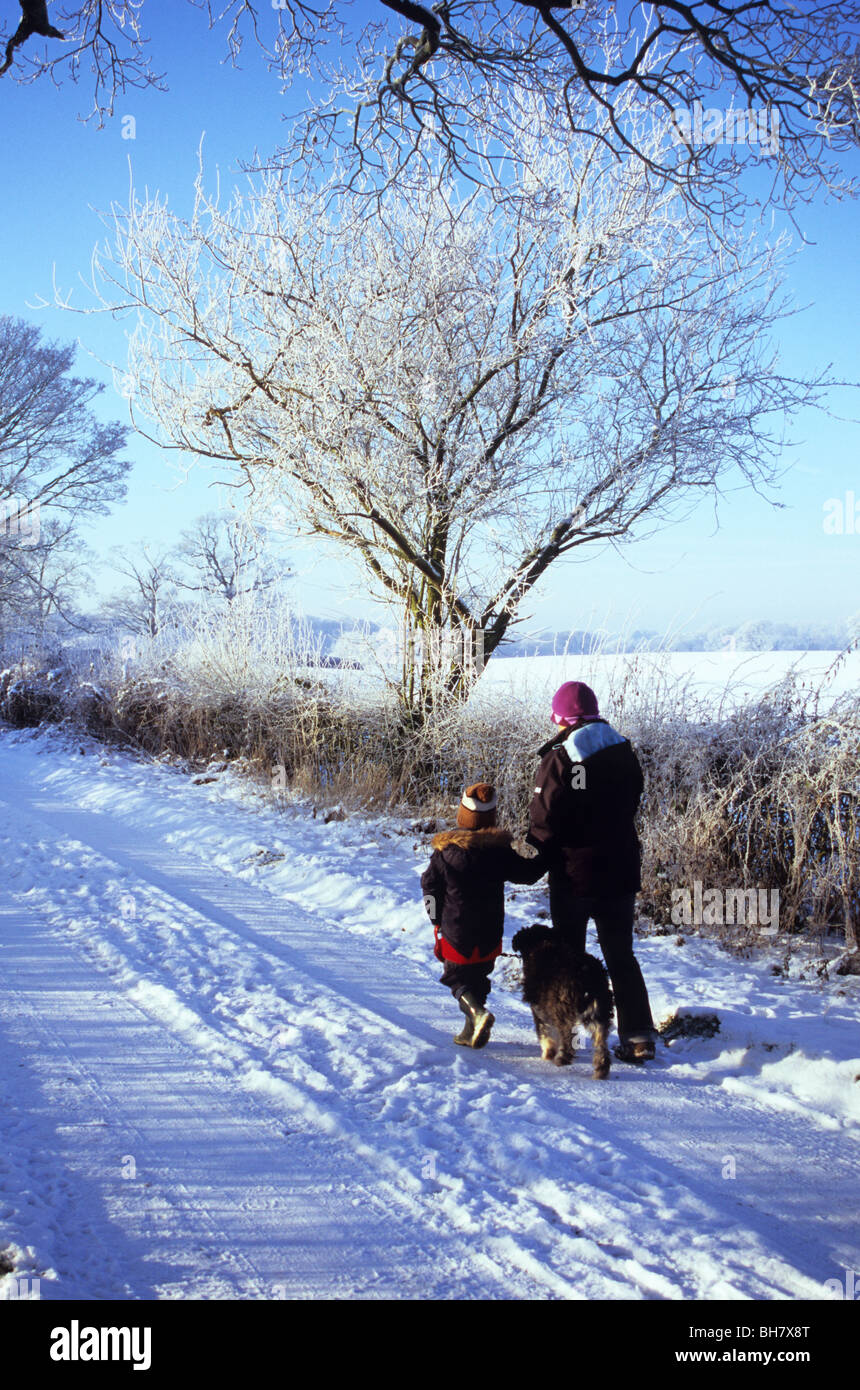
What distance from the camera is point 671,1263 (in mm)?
2537

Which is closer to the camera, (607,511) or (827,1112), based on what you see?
(827,1112)

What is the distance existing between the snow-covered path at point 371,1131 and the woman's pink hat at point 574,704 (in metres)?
1.63

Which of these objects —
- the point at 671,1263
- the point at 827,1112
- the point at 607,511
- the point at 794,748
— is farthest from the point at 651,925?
the point at 607,511

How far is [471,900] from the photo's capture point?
4.14 metres

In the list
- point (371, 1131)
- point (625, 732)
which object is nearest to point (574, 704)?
point (371, 1131)

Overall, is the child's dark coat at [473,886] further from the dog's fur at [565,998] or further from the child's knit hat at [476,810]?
the dog's fur at [565,998]

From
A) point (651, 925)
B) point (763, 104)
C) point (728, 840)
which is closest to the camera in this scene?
point (763, 104)

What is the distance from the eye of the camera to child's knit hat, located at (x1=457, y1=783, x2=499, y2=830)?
425 cm

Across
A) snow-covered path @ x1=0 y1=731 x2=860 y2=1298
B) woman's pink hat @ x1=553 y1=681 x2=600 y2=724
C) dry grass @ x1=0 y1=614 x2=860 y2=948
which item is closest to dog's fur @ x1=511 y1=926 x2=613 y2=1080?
snow-covered path @ x1=0 y1=731 x2=860 y2=1298

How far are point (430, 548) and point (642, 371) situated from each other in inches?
132

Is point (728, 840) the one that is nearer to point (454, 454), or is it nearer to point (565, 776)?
point (565, 776)

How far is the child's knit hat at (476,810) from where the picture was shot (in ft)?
13.9

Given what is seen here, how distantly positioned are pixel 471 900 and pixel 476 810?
435mm

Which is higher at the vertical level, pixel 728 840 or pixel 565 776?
pixel 565 776
